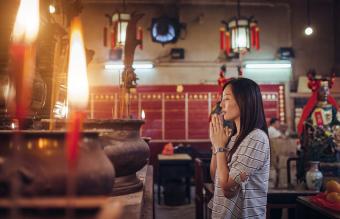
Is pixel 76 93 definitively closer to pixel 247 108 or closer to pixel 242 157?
pixel 242 157

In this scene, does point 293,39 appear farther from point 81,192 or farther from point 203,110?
point 81,192

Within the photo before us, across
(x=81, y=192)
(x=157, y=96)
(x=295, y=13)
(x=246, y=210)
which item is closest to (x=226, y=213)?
(x=246, y=210)

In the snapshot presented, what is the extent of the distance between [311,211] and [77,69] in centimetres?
335

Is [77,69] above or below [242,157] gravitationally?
above

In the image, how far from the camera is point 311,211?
144 inches

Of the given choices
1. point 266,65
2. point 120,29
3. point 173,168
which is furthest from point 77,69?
point 266,65

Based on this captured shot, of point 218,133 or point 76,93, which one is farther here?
point 218,133

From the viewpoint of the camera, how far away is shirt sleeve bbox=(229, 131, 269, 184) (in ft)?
6.79

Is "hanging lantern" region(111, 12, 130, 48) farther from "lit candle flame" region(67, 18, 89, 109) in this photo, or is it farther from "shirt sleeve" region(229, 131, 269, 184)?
"lit candle flame" region(67, 18, 89, 109)

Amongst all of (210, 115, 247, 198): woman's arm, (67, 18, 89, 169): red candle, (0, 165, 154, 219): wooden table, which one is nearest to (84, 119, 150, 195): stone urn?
(210, 115, 247, 198): woman's arm

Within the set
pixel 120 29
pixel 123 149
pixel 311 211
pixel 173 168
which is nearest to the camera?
pixel 123 149

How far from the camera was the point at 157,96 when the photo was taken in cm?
1061

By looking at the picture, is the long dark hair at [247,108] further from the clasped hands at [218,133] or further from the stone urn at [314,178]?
the stone urn at [314,178]

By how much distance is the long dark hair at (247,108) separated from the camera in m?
2.22
